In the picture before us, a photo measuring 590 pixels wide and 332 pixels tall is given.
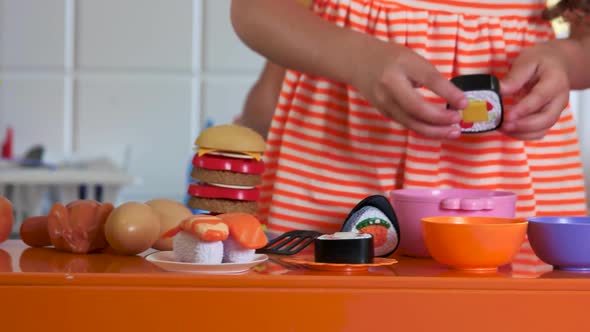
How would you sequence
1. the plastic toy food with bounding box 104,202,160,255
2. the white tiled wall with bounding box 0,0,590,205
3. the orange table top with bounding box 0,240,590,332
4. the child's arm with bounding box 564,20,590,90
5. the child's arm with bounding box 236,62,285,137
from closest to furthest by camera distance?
1. the orange table top with bounding box 0,240,590,332
2. the plastic toy food with bounding box 104,202,160,255
3. the child's arm with bounding box 564,20,590,90
4. the child's arm with bounding box 236,62,285,137
5. the white tiled wall with bounding box 0,0,590,205

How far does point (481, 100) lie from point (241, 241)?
0.31 m

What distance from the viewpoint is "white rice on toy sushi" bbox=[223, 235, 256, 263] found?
0.62 metres

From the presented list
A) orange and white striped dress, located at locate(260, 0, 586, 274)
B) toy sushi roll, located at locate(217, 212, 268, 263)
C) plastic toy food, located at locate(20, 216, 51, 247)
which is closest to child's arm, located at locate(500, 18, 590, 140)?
orange and white striped dress, located at locate(260, 0, 586, 274)

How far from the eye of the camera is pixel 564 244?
0.64 metres

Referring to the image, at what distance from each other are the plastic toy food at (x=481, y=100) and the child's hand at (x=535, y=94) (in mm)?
34

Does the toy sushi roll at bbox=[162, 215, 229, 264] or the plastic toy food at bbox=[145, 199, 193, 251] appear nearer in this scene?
the toy sushi roll at bbox=[162, 215, 229, 264]

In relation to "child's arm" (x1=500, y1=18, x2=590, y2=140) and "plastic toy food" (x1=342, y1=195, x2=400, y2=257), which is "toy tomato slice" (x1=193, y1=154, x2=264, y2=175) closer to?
"plastic toy food" (x1=342, y1=195, x2=400, y2=257)

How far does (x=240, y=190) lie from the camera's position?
79 cm

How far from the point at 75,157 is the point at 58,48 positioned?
0.36m

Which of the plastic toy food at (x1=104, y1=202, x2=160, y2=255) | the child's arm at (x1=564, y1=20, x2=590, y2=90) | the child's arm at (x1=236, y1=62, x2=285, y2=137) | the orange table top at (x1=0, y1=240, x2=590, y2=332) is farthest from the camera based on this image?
the child's arm at (x1=236, y1=62, x2=285, y2=137)

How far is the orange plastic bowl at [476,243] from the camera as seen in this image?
62 centimetres

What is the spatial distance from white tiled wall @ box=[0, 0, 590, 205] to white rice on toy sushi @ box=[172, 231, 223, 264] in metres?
2.16

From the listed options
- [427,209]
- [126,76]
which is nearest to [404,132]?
[427,209]

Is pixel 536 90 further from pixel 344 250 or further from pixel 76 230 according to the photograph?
pixel 76 230
